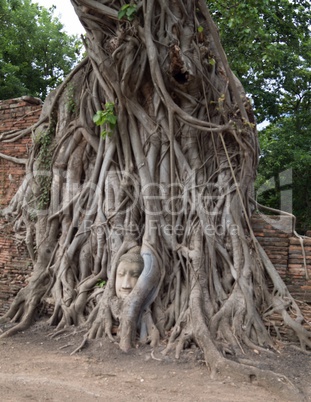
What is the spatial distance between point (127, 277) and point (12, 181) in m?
2.75

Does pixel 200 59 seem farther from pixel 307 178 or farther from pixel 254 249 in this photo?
pixel 307 178

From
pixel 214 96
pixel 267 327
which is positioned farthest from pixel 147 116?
pixel 267 327

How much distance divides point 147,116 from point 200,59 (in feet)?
2.90

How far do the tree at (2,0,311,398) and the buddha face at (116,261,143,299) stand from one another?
8 cm

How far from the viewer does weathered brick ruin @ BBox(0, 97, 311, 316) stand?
214 inches

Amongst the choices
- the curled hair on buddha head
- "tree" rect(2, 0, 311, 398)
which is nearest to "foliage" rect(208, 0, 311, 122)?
"tree" rect(2, 0, 311, 398)

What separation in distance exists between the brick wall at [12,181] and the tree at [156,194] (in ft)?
1.70

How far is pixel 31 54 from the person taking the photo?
1454 centimetres

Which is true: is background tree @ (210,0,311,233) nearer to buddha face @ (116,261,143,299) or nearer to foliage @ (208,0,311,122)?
foliage @ (208,0,311,122)

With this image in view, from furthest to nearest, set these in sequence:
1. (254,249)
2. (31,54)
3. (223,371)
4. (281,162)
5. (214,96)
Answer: (31,54) → (281,162) → (214,96) → (254,249) → (223,371)

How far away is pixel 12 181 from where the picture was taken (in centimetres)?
687

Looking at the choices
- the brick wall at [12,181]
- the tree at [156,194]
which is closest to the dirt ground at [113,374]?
the tree at [156,194]

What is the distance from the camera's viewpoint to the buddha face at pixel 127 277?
500 cm

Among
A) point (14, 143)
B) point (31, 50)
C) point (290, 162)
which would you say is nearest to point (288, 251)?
point (14, 143)
